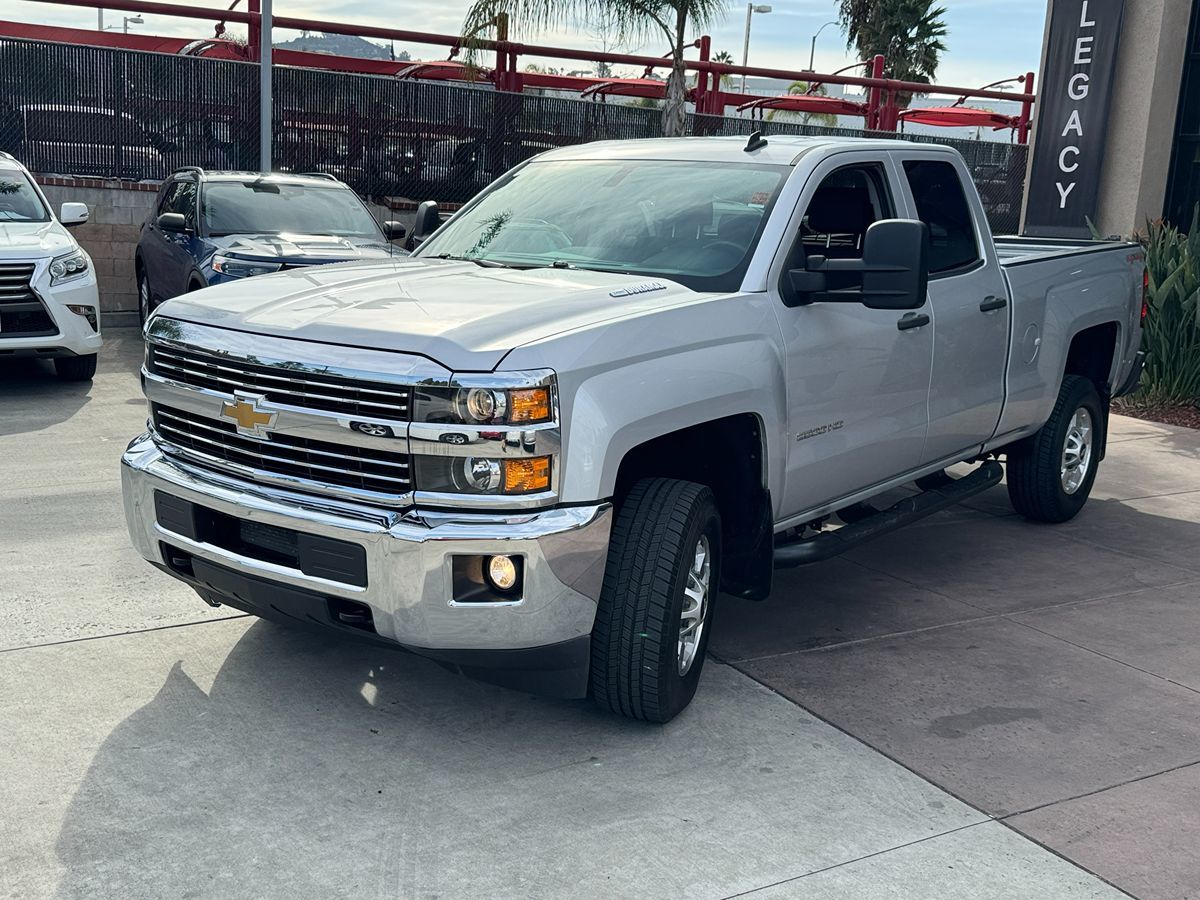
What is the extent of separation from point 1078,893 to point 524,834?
4.72 feet

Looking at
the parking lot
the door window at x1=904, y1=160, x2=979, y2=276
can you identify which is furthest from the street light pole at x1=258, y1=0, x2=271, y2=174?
the door window at x1=904, y1=160, x2=979, y2=276

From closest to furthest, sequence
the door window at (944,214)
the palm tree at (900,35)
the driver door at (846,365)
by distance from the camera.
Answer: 1. the driver door at (846,365)
2. the door window at (944,214)
3. the palm tree at (900,35)

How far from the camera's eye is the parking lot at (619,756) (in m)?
3.38

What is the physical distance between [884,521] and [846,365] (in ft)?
2.82

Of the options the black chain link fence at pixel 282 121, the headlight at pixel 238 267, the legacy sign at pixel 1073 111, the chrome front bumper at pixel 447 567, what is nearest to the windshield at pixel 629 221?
the chrome front bumper at pixel 447 567

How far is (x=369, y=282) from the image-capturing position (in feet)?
14.7

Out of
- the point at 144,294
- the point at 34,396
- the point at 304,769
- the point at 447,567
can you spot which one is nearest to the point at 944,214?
the point at 447,567

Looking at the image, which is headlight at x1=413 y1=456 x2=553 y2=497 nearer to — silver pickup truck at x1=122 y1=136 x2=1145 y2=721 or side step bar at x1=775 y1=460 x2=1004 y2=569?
silver pickup truck at x1=122 y1=136 x2=1145 y2=721

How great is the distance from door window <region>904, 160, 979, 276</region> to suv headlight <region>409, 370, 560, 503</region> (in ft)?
8.74

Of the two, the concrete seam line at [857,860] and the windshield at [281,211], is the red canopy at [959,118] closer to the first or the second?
the windshield at [281,211]

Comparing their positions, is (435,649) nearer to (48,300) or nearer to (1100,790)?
(1100,790)

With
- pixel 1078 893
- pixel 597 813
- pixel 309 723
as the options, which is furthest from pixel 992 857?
pixel 309 723

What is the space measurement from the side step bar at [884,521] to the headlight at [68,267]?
6.71 metres

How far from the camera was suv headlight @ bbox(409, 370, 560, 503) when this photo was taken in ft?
11.8
